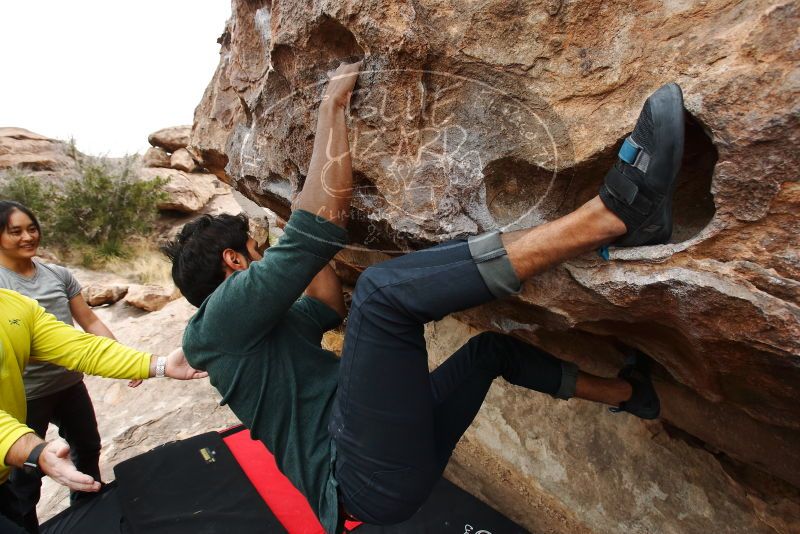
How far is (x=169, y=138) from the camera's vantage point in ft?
43.2

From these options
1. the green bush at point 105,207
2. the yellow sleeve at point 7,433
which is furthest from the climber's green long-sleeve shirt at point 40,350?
the green bush at point 105,207

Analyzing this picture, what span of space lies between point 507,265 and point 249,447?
2.56 meters

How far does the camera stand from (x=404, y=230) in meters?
1.44

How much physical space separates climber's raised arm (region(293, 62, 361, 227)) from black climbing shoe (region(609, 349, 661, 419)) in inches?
45.9

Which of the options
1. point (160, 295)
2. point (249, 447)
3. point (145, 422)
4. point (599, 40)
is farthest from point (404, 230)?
point (160, 295)

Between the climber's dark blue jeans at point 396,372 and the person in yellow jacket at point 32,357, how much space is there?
854 millimetres

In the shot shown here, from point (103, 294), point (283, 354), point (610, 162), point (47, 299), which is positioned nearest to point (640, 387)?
point (610, 162)

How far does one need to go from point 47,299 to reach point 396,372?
210 cm

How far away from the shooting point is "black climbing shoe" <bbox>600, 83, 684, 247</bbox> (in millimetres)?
969

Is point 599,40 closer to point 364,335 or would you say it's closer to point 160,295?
point 364,335

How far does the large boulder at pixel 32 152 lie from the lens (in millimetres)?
11961

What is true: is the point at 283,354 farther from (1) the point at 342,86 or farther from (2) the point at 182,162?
(2) the point at 182,162

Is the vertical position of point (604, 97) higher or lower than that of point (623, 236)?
higher

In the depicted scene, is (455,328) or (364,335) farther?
(455,328)
